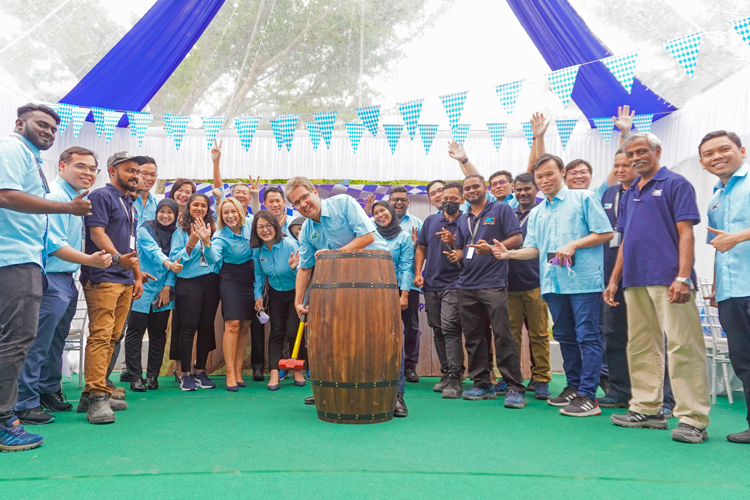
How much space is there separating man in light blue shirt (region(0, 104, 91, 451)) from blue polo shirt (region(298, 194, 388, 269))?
1388 mm

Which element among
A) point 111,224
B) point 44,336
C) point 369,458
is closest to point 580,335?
point 369,458

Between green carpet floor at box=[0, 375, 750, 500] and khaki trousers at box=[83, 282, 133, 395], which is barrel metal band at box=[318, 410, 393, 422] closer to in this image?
green carpet floor at box=[0, 375, 750, 500]

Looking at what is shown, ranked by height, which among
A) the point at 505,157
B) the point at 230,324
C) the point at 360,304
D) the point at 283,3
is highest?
the point at 283,3

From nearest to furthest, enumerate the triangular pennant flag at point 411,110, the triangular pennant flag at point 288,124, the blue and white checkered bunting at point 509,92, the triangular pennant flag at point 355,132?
the blue and white checkered bunting at point 509,92, the triangular pennant flag at point 411,110, the triangular pennant flag at point 288,124, the triangular pennant flag at point 355,132

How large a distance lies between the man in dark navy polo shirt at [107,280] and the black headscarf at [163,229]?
3.34 feet

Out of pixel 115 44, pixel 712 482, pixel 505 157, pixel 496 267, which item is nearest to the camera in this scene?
pixel 712 482

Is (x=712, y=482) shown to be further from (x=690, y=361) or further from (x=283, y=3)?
(x=283, y=3)

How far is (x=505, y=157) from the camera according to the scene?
723 centimetres

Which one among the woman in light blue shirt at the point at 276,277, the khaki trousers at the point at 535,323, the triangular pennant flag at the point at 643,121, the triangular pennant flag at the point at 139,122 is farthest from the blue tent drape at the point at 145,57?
the triangular pennant flag at the point at 643,121

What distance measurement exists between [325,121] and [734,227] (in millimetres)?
4499

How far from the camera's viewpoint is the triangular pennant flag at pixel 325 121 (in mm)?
6246

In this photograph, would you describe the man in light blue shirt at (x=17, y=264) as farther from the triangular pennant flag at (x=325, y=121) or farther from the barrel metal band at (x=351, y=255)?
the triangular pennant flag at (x=325, y=121)

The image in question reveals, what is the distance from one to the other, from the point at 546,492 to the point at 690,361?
4.69 ft

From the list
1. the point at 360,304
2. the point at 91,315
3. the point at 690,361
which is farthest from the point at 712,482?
the point at 91,315
